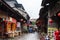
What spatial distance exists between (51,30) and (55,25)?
29.7 inches

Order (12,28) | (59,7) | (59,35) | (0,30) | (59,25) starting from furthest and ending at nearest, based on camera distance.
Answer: (12,28), (0,30), (59,25), (59,7), (59,35)

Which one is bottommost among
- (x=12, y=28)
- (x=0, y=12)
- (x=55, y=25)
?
(x=12, y=28)

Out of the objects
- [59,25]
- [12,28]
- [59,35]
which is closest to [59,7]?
[59,35]

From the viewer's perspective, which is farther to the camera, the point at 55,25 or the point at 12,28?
the point at 12,28

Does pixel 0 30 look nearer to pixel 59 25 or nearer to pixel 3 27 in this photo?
pixel 3 27

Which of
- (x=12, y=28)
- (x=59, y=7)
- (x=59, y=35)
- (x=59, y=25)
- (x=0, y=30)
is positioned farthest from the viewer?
(x=12, y=28)

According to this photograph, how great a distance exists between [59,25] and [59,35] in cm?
850

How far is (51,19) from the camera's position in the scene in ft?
84.6

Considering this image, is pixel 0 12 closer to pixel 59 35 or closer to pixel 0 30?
pixel 0 30

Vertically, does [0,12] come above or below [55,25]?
above

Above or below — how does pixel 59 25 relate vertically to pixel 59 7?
below

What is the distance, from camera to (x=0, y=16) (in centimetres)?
2530

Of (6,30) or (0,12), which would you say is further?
(6,30)

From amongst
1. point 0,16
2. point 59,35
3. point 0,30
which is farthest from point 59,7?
point 0,30
